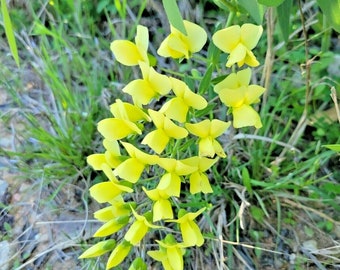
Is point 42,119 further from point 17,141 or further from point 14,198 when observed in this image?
point 14,198

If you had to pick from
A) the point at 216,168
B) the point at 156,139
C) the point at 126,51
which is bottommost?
the point at 216,168

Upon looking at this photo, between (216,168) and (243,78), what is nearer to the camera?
(243,78)

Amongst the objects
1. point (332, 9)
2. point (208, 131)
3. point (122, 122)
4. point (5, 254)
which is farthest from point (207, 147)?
point (5, 254)

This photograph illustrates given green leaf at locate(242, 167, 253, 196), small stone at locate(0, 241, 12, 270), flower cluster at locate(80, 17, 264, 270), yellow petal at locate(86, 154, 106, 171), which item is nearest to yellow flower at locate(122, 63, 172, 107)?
flower cluster at locate(80, 17, 264, 270)

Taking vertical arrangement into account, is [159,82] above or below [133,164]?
above

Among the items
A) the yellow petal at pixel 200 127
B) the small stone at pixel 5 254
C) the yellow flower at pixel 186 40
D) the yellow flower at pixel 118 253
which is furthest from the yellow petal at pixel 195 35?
the small stone at pixel 5 254

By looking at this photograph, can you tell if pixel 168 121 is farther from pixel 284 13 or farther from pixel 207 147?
pixel 284 13

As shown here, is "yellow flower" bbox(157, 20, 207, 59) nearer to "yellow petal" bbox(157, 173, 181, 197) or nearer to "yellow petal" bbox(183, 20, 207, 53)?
"yellow petal" bbox(183, 20, 207, 53)
